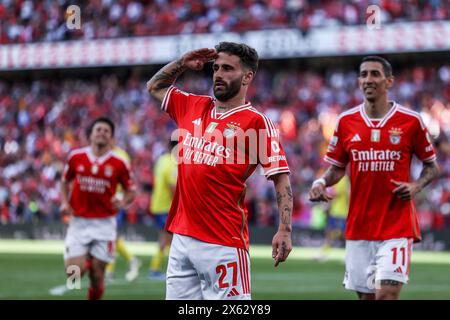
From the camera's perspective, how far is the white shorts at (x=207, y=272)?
21.5ft

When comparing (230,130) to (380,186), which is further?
(380,186)

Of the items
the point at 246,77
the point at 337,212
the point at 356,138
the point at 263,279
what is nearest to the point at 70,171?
the point at 356,138

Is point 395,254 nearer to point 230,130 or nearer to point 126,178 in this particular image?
point 230,130

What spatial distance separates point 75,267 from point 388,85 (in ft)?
15.2

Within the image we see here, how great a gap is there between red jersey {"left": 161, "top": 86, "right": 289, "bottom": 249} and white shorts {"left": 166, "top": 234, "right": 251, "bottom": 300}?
7 cm

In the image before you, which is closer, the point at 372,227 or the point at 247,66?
the point at 247,66

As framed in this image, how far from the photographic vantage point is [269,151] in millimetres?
6598

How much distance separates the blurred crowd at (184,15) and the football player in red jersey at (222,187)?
27536 millimetres

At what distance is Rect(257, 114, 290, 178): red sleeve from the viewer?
6602 mm

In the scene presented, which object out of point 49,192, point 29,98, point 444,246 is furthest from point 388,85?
point 29,98

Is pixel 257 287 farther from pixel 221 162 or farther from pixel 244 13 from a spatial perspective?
pixel 244 13

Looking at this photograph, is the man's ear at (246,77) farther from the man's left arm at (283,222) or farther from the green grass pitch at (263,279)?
the green grass pitch at (263,279)

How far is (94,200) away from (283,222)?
583 cm

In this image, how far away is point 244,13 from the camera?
36938 millimetres
